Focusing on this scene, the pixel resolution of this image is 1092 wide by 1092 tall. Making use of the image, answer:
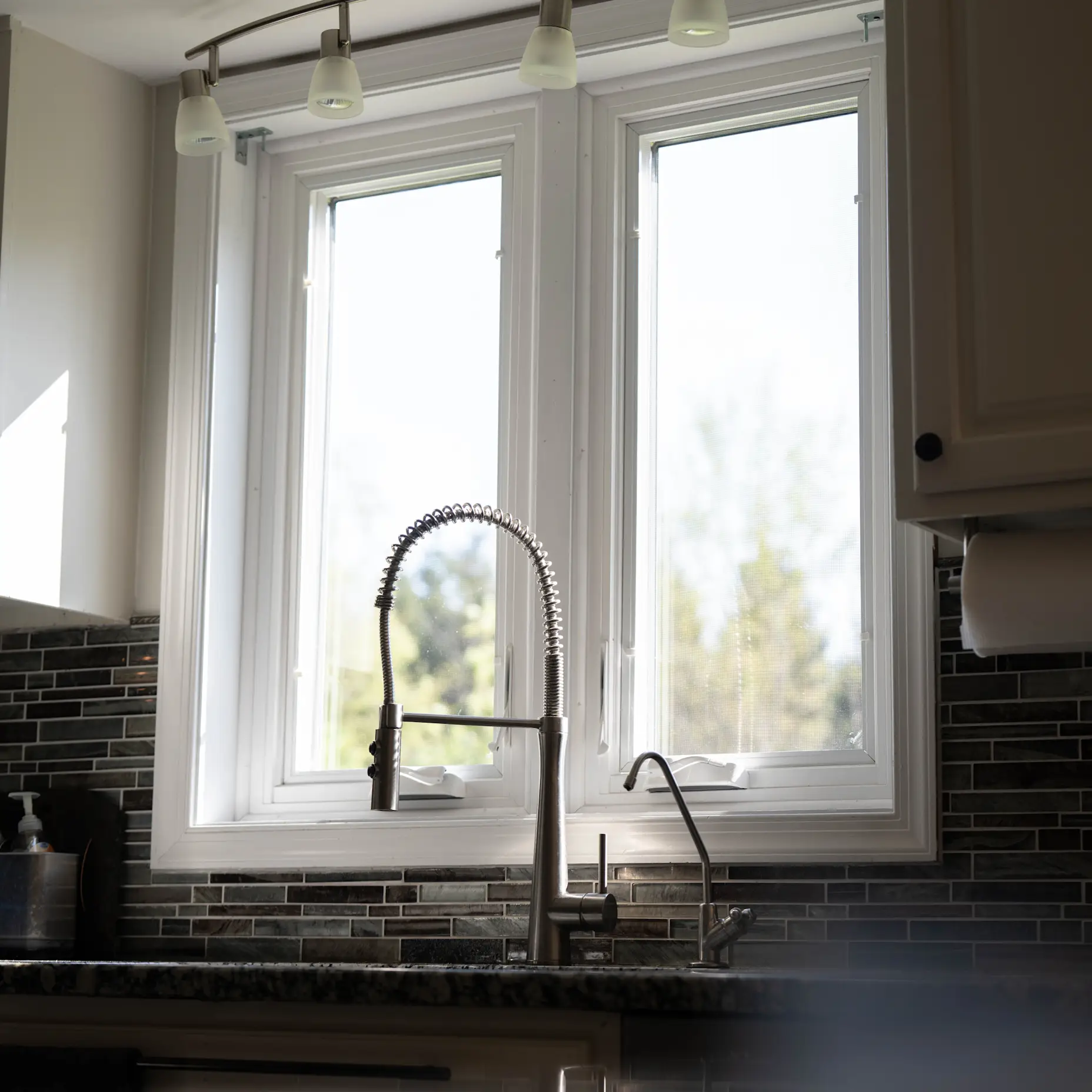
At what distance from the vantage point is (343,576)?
119 inches

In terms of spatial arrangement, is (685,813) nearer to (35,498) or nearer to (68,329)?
(35,498)

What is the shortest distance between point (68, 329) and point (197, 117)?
1.62ft

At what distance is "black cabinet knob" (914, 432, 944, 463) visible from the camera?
1.98m

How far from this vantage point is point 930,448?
6.51 ft

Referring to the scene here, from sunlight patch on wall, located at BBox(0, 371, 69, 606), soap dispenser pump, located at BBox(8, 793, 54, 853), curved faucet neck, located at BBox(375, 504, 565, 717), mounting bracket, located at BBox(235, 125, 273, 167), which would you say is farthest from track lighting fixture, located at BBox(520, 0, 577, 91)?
soap dispenser pump, located at BBox(8, 793, 54, 853)

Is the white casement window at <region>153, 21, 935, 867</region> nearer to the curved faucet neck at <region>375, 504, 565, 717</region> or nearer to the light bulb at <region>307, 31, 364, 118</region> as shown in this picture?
the curved faucet neck at <region>375, 504, 565, 717</region>

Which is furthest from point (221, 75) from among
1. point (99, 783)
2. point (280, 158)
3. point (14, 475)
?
point (99, 783)

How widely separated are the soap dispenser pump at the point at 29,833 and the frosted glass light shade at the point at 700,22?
1738 millimetres

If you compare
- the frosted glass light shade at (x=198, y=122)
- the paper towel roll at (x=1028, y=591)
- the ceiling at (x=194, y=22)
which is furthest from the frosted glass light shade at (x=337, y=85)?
the paper towel roll at (x=1028, y=591)

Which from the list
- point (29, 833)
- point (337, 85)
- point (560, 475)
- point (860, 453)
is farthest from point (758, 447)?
point (29, 833)

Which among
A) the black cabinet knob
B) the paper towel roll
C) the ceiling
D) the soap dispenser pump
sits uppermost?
the ceiling

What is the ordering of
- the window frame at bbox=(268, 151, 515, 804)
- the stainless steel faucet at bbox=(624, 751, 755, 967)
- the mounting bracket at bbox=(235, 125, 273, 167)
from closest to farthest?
the stainless steel faucet at bbox=(624, 751, 755, 967) < the window frame at bbox=(268, 151, 515, 804) < the mounting bracket at bbox=(235, 125, 273, 167)

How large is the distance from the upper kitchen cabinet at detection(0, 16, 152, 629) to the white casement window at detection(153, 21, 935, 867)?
0.12 metres

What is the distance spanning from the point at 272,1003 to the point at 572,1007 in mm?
357
